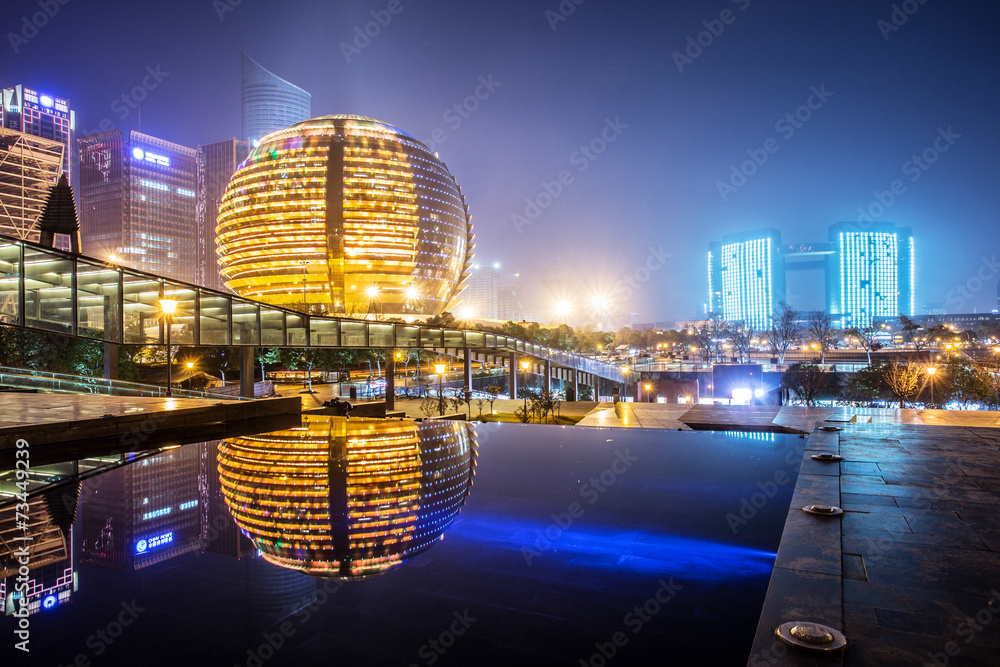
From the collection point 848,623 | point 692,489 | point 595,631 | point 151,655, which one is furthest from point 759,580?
point 151,655

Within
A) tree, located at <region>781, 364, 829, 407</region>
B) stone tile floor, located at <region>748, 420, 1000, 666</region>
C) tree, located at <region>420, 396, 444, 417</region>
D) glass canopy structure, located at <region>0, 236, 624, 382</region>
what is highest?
glass canopy structure, located at <region>0, 236, 624, 382</region>

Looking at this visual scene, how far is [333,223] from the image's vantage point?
86375 millimetres

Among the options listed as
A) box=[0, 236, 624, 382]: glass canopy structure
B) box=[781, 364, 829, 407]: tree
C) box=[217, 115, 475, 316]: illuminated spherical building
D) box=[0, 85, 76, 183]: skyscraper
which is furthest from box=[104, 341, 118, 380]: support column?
box=[0, 85, 76, 183]: skyscraper

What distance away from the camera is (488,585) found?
4.43m

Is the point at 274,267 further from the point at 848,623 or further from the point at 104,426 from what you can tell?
the point at 848,623

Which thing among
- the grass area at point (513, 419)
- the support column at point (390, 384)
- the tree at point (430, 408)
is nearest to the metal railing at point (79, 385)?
the support column at point (390, 384)

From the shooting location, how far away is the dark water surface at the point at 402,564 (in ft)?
11.7

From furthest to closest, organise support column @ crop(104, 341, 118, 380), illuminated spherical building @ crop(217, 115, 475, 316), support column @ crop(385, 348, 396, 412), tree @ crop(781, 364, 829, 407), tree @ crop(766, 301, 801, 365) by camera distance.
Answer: tree @ crop(766, 301, 801, 365), illuminated spherical building @ crop(217, 115, 475, 316), tree @ crop(781, 364, 829, 407), support column @ crop(385, 348, 396, 412), support column @ crop(104, 341, 118, 380)

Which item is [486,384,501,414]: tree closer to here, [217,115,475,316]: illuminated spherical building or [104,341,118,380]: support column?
[104,341,118,380]: support column

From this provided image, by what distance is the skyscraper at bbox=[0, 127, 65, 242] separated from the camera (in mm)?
93688

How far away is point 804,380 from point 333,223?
→ 65.5 m

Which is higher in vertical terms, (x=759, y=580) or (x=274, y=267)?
(x=274, y=267)

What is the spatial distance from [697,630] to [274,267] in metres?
92.3

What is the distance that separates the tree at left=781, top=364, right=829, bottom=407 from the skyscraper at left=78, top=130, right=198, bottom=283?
17460 cm
